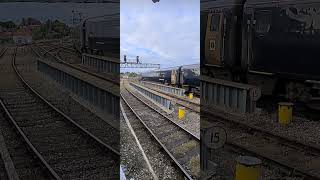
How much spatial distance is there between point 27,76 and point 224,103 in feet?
10.8

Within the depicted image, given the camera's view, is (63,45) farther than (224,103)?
No

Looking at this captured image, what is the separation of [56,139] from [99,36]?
1.03 m

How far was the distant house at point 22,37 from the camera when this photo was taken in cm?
329

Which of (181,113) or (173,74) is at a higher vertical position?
(173,74)

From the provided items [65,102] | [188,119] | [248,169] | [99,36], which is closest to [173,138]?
[188,119]

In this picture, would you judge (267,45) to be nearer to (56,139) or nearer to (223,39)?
(223,39)

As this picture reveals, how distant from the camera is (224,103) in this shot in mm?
6020

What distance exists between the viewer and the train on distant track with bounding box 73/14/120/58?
10.7 feet

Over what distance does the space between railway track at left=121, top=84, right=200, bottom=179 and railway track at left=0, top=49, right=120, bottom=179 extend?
761 millimetres

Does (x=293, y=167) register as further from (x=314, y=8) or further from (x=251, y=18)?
(x=251, y=18)

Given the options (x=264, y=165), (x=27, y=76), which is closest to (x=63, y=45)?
(x=27, y=76)

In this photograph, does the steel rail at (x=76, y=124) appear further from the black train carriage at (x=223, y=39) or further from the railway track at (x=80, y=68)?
the black train carriage at (x=223, y=39)

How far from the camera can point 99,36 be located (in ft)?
11.4

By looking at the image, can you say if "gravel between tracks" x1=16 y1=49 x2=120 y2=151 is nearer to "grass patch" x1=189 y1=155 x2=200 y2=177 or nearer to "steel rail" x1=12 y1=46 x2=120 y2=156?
"steel rail" x1=12 y1=46 x2=120 y2=156
